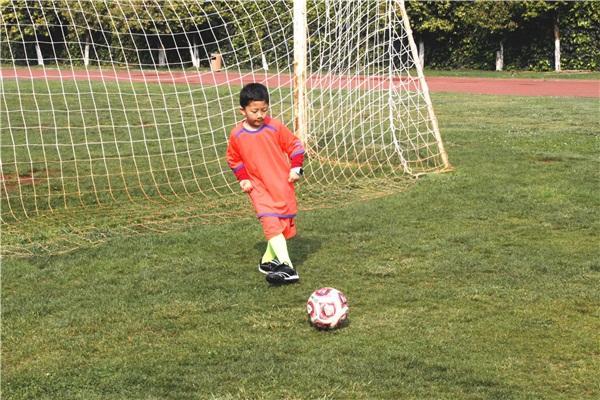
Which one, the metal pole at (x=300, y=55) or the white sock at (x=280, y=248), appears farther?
the metal pole at (x=300, y=55)

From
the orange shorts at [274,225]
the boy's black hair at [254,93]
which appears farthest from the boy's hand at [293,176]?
the boy's black hair at [254,93]

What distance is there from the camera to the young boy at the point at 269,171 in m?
5.55

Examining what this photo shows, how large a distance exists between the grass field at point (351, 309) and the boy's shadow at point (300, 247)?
3cm

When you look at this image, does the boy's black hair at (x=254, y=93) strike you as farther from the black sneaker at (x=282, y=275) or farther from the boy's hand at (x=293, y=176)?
the black sneaker at (x=282, y=275)

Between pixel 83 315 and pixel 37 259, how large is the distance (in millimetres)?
1517

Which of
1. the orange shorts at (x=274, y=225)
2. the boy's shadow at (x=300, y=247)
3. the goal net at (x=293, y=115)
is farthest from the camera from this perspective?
the goal net at (x=293, y=115)

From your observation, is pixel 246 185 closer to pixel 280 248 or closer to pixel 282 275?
pixel 280 248

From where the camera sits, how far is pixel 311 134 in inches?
420

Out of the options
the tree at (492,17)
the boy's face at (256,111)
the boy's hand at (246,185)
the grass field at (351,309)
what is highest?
the tree at (492,17)

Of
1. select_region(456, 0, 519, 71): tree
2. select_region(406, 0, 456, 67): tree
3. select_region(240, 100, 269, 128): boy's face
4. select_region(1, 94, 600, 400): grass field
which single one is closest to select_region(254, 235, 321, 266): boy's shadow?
select_region(1, 94, 600, 400): grass field

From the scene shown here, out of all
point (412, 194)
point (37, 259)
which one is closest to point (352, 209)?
point (412, 194)

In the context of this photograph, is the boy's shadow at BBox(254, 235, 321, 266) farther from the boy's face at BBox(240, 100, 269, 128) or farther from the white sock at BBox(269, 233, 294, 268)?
the boy's face at BBox(240, 100, 269, 128)

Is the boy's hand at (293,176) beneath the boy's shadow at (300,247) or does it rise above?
above

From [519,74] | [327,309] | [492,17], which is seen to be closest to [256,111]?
[327,309]
